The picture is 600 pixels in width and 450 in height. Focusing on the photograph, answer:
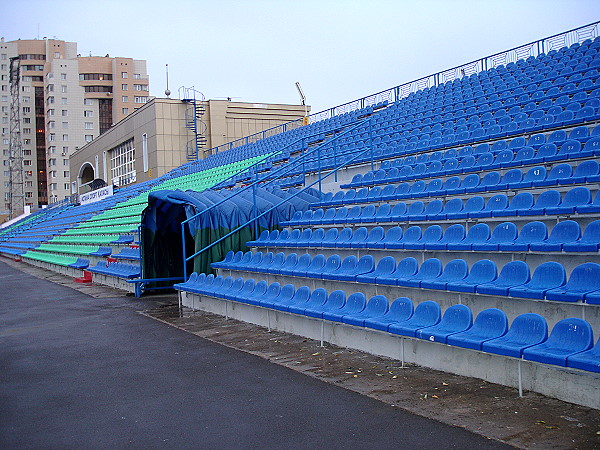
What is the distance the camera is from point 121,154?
3788cm

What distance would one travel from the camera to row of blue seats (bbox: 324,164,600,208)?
23.7 ft

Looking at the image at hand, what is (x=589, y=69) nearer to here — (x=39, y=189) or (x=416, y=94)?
(x=416, y=94)

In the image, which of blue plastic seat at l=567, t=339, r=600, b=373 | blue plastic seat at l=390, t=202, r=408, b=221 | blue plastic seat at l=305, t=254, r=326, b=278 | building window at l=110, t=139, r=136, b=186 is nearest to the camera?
blue plastic seat at l=567, t=339, r=600, b=373

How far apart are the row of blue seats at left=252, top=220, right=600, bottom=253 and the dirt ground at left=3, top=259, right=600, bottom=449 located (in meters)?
1.63

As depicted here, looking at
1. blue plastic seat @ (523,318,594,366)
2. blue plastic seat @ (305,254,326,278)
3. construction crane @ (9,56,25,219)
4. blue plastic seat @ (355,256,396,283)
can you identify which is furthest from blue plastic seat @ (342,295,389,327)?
construction crane @ (9,56,25,219)

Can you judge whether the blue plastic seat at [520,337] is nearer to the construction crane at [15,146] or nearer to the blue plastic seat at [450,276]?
the blue plastic seat at [450,276]

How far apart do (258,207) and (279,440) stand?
7.35m

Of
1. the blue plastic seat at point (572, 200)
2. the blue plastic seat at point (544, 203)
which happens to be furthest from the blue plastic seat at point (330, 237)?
the blue plastic seat at point (572, 200)

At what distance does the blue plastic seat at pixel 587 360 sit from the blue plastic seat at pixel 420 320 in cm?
165

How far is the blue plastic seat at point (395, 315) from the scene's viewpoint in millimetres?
5973

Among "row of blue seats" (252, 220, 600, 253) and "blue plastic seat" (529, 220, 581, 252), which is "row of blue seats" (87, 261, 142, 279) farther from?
"blue plastic seat" (529, 220, 581, 252)

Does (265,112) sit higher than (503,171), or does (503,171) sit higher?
(265,112)

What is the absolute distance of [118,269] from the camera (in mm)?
15023

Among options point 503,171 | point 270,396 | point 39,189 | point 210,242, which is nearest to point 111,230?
point 210,242
